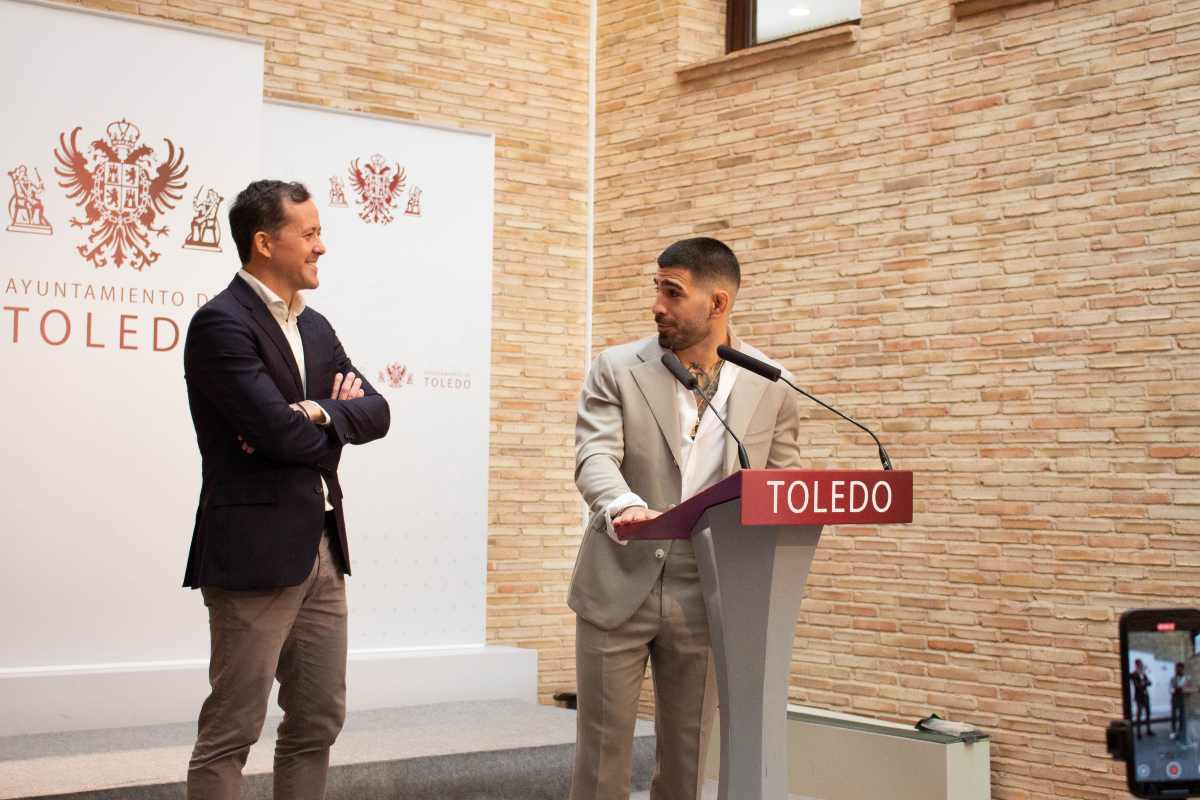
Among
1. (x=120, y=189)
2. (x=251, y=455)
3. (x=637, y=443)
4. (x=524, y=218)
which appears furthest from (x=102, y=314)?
(x=637, y=443)


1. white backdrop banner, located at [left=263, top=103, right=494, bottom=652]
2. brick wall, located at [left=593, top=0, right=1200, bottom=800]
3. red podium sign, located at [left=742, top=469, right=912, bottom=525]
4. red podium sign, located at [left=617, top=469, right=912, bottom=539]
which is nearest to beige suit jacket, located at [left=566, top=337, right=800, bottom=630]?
red podium sign, located at [left=617, top=469, right=912, bottom=539]

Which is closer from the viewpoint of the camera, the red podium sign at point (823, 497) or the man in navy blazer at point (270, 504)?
the red podium sign at point (823, 497)

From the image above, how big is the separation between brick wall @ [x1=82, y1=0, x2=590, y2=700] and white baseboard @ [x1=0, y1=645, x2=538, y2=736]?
1.51 ft

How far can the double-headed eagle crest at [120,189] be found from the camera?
20.7 feet

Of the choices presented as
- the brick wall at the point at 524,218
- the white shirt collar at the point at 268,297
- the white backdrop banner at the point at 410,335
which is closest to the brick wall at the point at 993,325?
the brick wall at the point at 524,218

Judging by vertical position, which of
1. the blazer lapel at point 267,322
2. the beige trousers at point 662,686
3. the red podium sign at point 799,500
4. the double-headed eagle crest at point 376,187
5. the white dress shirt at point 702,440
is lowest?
the beige trousers at point 662,686

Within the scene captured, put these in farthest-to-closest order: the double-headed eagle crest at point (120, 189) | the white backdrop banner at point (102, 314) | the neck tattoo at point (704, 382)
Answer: the double-headed eagle crest at point (120, 189) < the white backdrop banner at point (102, 314) < the neck tattoo at point (704, 382)

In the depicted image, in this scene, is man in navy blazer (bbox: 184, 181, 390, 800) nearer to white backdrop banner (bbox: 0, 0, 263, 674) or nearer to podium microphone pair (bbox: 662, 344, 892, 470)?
podium microphone pair (bbox: 662, 344, 892, 470)

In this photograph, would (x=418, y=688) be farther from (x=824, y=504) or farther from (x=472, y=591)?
(x=824, y=504)

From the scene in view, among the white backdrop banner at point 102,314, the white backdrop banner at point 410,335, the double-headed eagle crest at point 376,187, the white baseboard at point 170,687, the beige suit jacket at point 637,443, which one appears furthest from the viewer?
the double-headed eagle crest at point 376,187

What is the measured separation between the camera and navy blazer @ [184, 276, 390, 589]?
135 inches

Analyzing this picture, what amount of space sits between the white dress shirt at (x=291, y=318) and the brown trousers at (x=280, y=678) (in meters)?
0.27

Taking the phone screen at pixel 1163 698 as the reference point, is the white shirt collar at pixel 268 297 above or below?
above

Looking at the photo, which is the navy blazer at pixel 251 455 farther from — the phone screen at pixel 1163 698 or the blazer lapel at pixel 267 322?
the phone screen at pixel 1163 698
